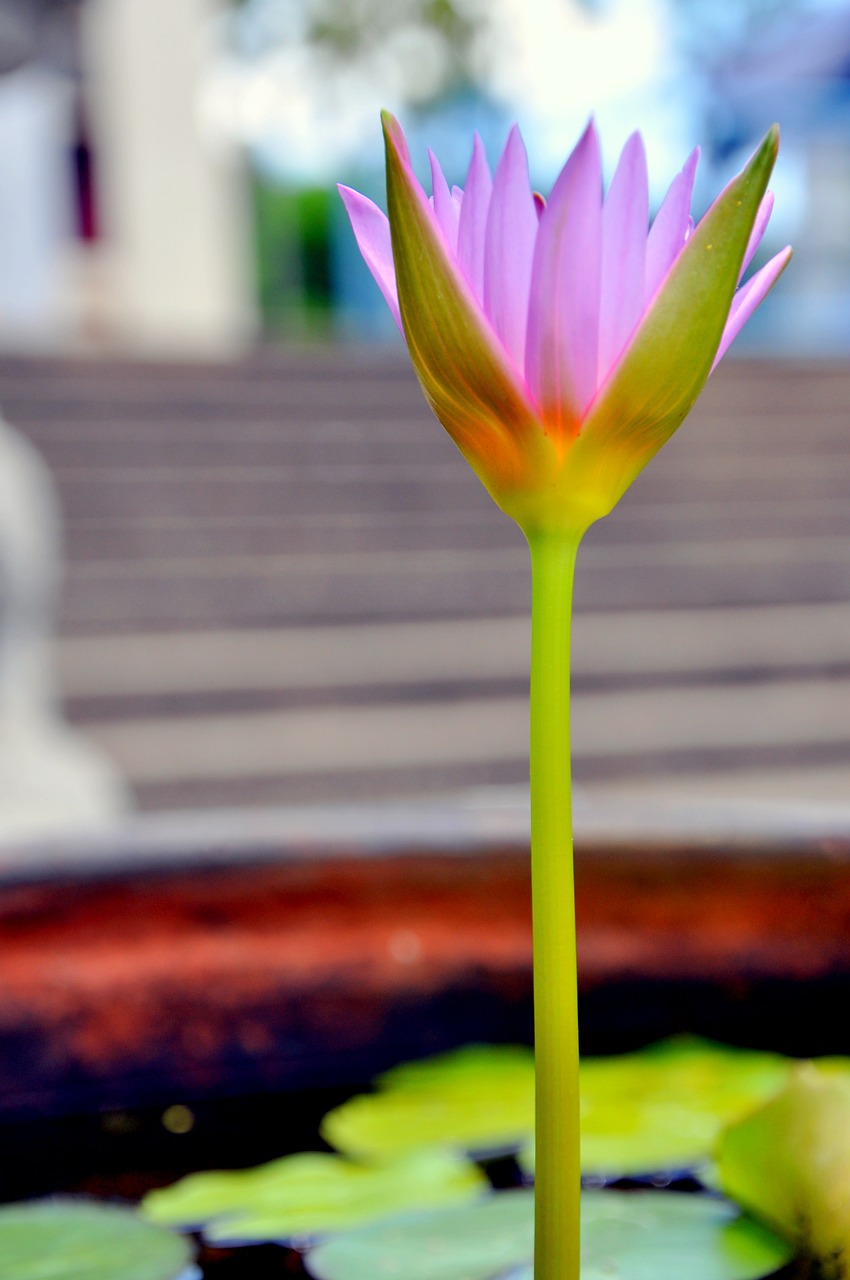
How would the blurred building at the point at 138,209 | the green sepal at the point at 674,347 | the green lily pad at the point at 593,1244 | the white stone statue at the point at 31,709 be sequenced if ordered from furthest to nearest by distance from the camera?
the blurred building at the point at 138,209
the white stone statue at the point at 31,709
the green lily pad at the point at 593,1244
the green sepal at the point at 674,347

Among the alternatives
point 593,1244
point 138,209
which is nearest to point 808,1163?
point 593,1244

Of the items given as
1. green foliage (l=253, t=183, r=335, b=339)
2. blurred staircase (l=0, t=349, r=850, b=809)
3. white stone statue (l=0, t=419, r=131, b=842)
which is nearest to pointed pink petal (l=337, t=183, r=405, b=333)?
white stone statue (l=0, t=419, r=131, b=842)

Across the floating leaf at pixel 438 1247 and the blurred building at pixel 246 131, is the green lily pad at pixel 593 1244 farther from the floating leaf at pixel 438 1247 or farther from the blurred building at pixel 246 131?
the blurred building at pixel 246 131

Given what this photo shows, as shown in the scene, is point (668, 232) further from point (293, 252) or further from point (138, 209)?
point (293, 252)

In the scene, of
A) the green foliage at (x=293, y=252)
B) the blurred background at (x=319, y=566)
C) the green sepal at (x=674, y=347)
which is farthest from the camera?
the green foliage at (x=293, y=252)

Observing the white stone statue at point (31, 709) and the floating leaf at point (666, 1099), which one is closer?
the floating leaf at point (666, 1099)

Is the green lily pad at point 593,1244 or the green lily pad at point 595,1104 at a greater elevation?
the green lily pad at point 595,1104

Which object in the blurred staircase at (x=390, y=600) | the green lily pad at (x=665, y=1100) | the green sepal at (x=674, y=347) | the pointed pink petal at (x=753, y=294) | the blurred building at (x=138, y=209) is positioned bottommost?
the green lily pad at (x=665, y=1100)

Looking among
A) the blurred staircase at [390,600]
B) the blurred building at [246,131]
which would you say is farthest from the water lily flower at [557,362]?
the blurred building at [246,131]
